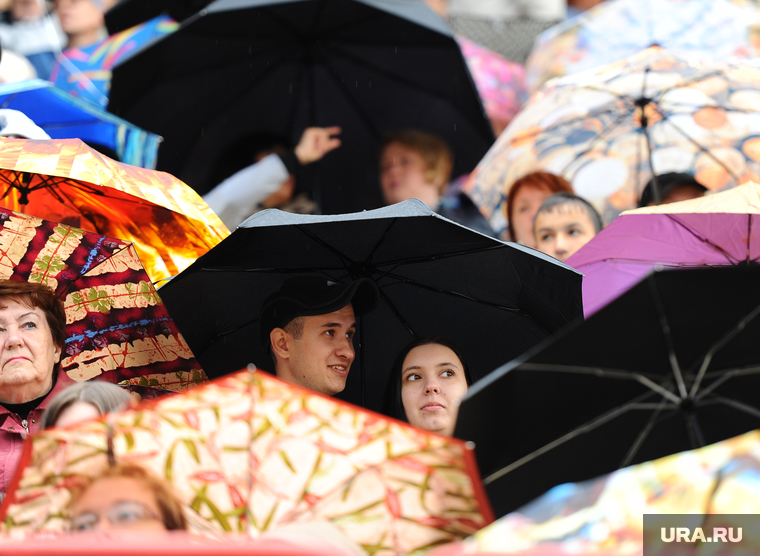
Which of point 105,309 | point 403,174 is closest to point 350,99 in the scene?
point 403,174

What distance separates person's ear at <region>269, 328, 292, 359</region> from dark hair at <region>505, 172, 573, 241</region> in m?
1.81

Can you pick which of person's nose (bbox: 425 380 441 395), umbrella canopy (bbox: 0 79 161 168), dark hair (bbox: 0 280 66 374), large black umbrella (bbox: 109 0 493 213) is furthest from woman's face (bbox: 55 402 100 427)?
large black umbrella (bbox: 109 0 493 213)

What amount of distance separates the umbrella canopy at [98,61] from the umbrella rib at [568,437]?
4244 millimetres

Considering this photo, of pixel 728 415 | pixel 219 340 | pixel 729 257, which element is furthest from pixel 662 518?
pixel 219 340

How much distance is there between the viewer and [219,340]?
13.1 ft

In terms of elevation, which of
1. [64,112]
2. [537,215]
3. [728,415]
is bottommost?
[728,415]

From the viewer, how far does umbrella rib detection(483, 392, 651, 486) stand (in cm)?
233

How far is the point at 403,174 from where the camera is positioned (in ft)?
18.2

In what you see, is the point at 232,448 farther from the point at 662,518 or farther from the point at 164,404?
the point at 662,518

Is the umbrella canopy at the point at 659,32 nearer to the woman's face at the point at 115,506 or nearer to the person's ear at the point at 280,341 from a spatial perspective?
the person's ear at the point at 280,341

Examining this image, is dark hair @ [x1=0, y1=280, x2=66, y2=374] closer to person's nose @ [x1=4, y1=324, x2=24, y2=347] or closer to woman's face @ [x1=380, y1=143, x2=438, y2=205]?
person's nose @ [x1=4, y1=324, x2=24, y2=347]

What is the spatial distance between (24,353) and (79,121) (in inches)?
74.2

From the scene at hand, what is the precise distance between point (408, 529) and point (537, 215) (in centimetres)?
296

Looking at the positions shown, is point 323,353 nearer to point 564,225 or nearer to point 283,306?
point 283,306
